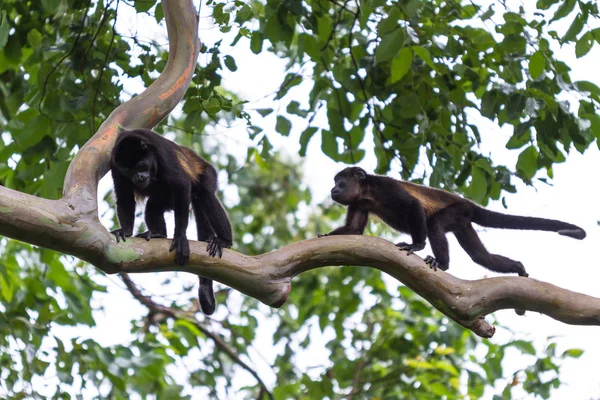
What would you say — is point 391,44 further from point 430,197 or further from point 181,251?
point 181,251

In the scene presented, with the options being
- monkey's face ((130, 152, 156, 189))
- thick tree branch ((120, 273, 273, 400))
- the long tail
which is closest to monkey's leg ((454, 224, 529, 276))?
the long tail

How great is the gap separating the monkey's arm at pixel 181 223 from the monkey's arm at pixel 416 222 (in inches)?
53.8

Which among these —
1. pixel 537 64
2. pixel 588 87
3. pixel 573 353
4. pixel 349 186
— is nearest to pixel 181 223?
pixel 349 186

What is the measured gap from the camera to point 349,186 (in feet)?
17.3

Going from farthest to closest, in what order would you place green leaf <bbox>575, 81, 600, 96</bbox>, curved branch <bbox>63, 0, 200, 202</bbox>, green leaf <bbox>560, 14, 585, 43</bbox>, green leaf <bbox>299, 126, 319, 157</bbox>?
green leaf <bbox>299, 126, 319, 157</bbox>, green leaf <bbox>575, 81, 600, 96</bbox>, green leaf <bbox>560, 14, 585, 43</bbox>, curved branch <bbox>63, 0, 200, 202</bbox>

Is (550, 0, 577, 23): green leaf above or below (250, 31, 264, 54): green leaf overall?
below

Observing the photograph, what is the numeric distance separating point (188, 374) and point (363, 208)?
143 inches

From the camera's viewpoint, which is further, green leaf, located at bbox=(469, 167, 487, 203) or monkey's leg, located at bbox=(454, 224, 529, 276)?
monkey's leg, located at bbox=(454, 224, 529, 276)

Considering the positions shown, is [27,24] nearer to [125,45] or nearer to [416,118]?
[125,45]

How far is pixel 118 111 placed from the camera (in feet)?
13.0

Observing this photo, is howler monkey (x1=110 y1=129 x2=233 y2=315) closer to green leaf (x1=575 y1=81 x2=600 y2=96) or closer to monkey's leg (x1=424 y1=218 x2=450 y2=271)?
monkey's leg (x1=424 y1=218 x2=450 y2=271)

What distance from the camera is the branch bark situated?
10.1 feet

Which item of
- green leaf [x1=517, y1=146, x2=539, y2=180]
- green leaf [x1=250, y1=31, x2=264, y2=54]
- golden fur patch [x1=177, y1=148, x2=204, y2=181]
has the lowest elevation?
golden fur patch [x1=177, y1=148, x2=204, y2=181]

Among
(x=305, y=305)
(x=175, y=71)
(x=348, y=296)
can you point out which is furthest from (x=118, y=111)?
(x=305, y=305)
